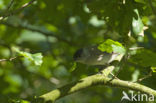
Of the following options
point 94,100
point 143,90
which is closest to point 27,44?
point 94,100

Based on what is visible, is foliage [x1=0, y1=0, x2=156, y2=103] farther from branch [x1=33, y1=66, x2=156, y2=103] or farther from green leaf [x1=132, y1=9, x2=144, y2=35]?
branch [x1=33, y1=66, x2=156, y2=103]

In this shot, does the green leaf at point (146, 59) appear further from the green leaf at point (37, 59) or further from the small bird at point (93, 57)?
the green leaf at point (37, 59)

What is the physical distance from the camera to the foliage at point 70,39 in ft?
6.20

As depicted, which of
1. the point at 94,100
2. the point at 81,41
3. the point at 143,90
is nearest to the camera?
the point at 143,90

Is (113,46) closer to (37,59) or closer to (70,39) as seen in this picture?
(37,59)

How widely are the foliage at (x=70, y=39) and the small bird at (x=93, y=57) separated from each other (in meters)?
0.07

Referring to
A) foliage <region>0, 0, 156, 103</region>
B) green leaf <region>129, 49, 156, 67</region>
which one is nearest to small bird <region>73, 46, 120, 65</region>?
foliage <region>0, 0, 156, 103</region>

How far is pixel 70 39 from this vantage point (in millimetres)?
3811

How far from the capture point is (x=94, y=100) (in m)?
4.32

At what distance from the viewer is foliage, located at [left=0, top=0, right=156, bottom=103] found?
1891mm

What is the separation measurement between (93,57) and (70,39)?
1.36m

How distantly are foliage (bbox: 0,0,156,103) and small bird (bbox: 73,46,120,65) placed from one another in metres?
0.07

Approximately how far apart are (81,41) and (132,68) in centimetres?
84

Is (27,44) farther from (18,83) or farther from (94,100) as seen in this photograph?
(94,100)
